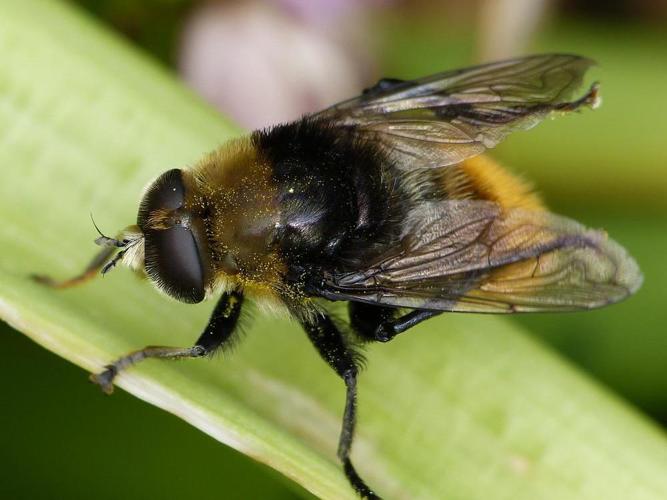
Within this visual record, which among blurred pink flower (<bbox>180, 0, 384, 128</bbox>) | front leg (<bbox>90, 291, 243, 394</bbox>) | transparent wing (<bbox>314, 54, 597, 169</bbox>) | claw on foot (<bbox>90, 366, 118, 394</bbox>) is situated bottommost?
claw on foot (<bbox>90, 366, 118, 394</bbox>)

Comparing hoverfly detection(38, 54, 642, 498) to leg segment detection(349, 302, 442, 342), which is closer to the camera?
hoverfly detection(38, 54, 642, 498)

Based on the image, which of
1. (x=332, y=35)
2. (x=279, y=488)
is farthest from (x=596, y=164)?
(x=279, y=488)

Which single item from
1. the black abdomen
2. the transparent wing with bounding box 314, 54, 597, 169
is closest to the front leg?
the black abdomen

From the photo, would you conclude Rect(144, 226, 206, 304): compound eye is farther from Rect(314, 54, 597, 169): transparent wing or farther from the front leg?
Rect(314, 54, 597, 169): transparent wing

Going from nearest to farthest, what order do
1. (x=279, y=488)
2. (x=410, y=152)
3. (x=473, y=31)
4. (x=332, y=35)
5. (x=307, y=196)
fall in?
1. (x=307, y=196)
2. (x=410, y=152)
3. (x=279, y=488)
4. (x=332, y=35)
5. (x=473, y=31)

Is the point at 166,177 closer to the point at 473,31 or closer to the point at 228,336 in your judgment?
the point at 228,336

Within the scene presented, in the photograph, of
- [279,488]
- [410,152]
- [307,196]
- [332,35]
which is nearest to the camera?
[307,196]

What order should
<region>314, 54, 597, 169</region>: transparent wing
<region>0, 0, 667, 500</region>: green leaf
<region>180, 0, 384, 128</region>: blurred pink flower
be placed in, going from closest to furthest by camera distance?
<region>0, 0, 667, 500</region>: green leaf
<region>314, 54, 597, 169</region>: transparent wing
<region>180, 0, 384, 128</region>: blurred pink flower

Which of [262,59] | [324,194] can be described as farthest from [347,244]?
[262,59]
